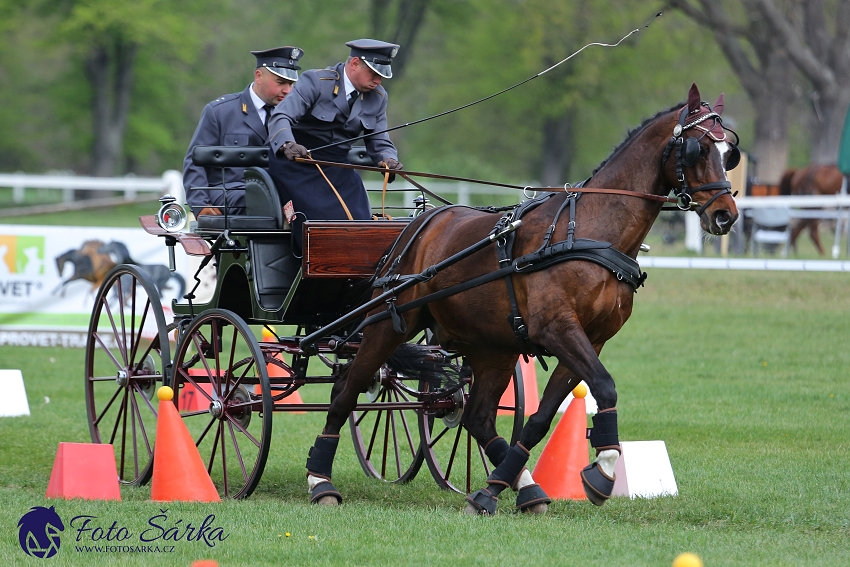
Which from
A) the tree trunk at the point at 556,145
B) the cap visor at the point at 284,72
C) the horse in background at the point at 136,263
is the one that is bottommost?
the horse in background at the point at 136,263

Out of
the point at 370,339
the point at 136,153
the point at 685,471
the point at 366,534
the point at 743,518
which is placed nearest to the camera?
the point at 366,534

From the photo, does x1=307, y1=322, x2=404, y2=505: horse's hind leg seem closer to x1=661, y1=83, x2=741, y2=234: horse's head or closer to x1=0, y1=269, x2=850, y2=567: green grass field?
x1=0, y1=269, x2=850, y2=567: green grass field

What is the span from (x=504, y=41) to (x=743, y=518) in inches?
1600

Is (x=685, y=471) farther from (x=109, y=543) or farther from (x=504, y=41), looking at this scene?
(x=504, y=41)

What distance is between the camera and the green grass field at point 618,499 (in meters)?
5.23

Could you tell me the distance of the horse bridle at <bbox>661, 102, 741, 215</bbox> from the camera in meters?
5.70

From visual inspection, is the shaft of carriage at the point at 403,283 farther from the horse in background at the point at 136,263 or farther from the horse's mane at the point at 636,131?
the horse in background at the point at 136,263

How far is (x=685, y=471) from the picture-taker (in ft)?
24.0

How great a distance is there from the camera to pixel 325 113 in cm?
713

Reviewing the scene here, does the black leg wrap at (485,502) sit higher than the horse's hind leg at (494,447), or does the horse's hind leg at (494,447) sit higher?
the horse's hind leg at (494,447)

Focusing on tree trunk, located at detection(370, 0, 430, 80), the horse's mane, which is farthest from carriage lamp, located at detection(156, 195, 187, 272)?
tree trunk, located at detection(370, 0, 430, 80)

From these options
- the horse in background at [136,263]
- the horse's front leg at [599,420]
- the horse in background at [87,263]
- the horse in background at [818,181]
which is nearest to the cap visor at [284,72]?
the horse's front leg at [599,420]

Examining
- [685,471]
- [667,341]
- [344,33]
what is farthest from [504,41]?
[685,471]

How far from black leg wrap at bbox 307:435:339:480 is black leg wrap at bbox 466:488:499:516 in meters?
0.93
